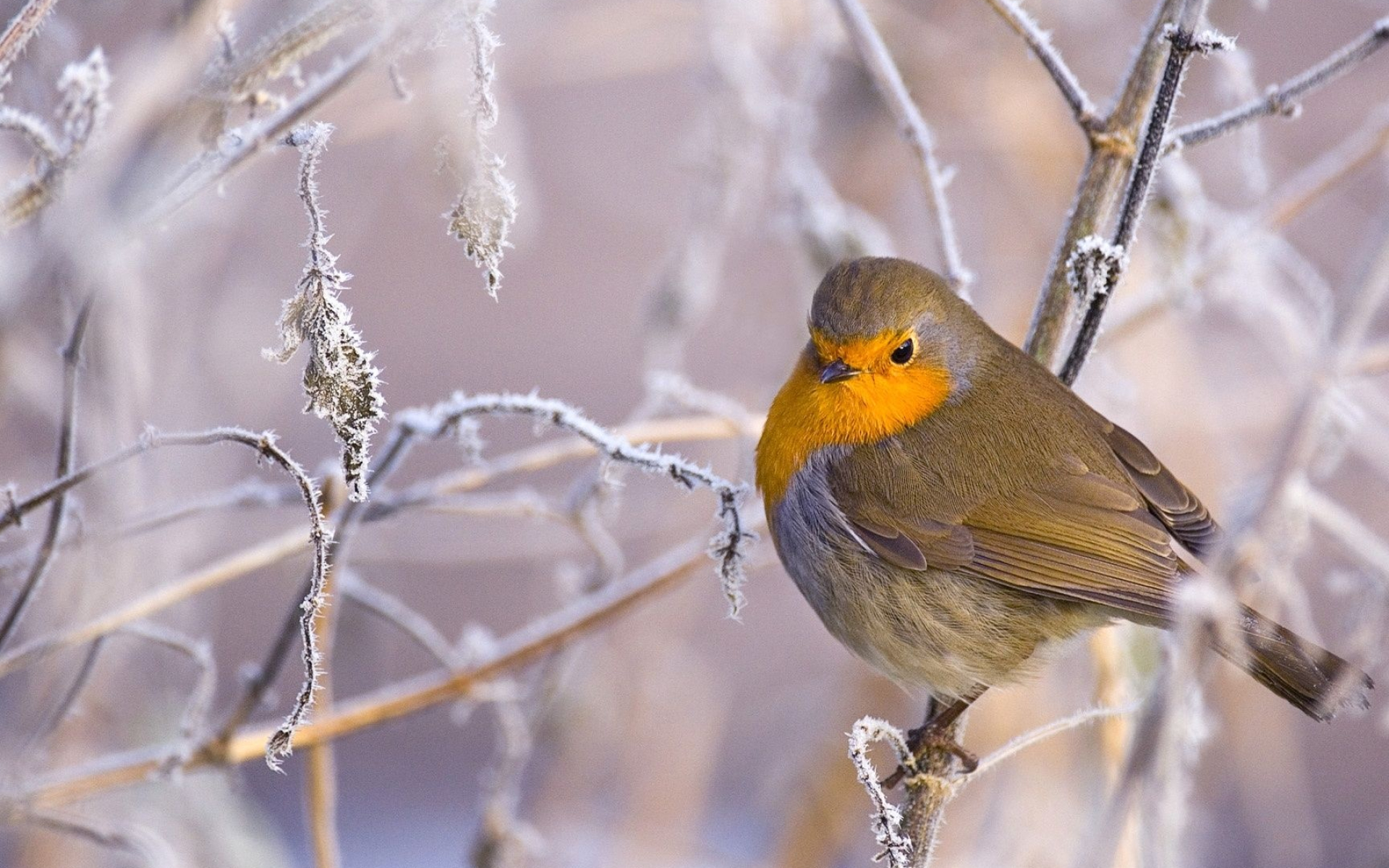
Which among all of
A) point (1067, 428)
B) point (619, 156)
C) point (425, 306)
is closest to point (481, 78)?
point (1067, 428)

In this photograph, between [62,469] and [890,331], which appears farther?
[890,331]

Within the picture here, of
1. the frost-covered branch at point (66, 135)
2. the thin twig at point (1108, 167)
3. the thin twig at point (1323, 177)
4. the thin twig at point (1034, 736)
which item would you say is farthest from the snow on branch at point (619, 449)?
the thin twig at point (1323, 177)

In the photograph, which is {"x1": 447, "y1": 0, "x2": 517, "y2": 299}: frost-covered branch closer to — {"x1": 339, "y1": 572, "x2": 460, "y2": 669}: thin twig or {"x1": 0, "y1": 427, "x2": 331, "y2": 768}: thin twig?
{"x1": 0, "y1": 427, "x2": 331, "y2": 768}: thin twig

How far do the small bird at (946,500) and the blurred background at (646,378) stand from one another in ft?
0.43

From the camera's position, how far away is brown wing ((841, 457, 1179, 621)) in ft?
7.36

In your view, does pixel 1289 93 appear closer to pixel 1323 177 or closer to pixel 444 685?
pixel 1323 177

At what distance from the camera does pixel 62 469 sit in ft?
4.89

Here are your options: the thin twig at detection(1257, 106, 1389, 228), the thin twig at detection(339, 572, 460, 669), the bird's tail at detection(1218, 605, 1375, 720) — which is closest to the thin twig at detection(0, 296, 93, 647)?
the thin twig at detection(339, 572, 460, 669)

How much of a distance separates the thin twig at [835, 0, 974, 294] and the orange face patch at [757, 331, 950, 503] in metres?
0.34

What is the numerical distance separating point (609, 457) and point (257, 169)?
1.41 metres

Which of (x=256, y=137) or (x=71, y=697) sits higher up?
(x=256, y=137)

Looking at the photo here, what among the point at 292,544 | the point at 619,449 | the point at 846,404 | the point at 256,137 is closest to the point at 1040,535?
the point at 846,404

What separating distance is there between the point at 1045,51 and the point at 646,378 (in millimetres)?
940

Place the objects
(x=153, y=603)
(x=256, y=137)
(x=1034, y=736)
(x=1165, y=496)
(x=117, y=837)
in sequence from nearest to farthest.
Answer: (x=256, y=137) → (x=1034, y=736) → (x=117, y=837) → (x=153, y=603) → (x=1165, y=496)
